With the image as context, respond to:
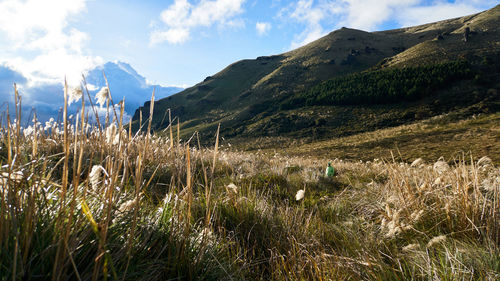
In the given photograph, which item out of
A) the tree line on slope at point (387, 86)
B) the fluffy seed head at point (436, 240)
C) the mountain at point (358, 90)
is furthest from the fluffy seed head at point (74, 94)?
the tree line on slope at point (387, 86)

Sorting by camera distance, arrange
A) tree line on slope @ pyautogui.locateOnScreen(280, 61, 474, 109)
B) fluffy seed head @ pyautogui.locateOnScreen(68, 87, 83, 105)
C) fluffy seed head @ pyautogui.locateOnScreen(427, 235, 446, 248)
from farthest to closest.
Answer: tree line on slope @ pyautogui.locateOnScreen(280, 61, 474, 109), fluffy seed head @ pyautogui.locateOnScreen(427, 235, 446, 248), fluffy seed head @ pyautogui.locateOnScreen(68, 87, 83, 105)

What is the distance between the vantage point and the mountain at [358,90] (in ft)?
177

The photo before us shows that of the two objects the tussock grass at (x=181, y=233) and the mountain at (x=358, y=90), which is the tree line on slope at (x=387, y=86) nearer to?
the mountain at (x=358, y=90)

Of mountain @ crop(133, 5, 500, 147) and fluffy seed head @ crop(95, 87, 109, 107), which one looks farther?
mountain @ crop(133, 5, 500, 147)

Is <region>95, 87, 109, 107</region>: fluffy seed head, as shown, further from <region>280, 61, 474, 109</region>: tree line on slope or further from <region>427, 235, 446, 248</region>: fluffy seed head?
<region>280, 61, 474, 109</region>: tree line on slope

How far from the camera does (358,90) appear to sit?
6600 centimetres

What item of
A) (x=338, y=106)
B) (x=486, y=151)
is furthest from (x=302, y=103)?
(x=486, y=151)

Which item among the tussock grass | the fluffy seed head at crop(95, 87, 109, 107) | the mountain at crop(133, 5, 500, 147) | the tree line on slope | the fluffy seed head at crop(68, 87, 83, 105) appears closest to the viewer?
the tussock grass

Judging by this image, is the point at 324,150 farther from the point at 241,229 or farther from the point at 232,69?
the point at 232,69

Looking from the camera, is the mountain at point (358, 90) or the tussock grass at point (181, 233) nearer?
the tussock grass at point (181, 233)

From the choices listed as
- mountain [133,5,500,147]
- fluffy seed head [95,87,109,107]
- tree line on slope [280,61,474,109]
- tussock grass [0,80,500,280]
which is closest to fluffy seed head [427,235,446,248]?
tussock grass [0,80,500,280]

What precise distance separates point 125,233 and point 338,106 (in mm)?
69482

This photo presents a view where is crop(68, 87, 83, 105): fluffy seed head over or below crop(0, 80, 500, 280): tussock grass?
over

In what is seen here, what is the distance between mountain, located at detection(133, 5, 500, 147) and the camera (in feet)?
177
